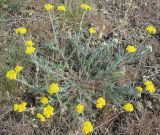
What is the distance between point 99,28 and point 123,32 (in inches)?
8.7

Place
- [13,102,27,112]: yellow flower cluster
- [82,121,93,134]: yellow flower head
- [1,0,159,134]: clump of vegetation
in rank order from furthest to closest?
1. [1,0,159,134]: clump of vegetation
2. [13,102,27,112]: yellow flower cluster
3. [82,121,93,134]: yellow flower head

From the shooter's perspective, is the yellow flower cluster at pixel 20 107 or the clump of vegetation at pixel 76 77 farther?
the clump of vegetation at pixel 76 77

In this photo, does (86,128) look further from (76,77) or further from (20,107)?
(76,77)

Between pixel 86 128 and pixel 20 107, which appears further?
pixel 20 107

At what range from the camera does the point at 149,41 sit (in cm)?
290

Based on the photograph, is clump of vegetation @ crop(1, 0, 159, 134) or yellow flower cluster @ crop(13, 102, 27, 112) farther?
clump of vegetation @ crop(1, 0, 159, 134)

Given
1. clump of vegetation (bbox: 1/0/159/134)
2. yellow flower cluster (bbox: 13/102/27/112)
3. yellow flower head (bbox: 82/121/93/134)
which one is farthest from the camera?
clump of vegetation (bbox: 1/0/159/134)

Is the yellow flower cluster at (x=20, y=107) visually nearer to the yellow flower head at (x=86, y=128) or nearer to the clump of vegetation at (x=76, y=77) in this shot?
the clump of vegetation at (x=76, y=77)

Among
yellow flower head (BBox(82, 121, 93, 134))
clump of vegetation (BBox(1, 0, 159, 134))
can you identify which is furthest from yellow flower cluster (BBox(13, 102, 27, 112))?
yellow flower head (BBox(82, 121, 93, 134))

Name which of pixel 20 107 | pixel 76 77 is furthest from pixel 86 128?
pixel 76 77

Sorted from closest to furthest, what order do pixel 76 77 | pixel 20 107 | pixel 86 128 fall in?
1. pixel 86 128
2. pixel 20 107
3. pixel 76 77

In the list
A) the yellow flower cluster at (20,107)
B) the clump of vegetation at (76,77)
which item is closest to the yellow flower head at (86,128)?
the clump of vegetation at (76,77)

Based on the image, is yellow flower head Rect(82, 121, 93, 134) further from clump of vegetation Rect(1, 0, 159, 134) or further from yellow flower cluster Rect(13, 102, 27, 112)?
yellow flower cluster Rect(13, 102, 27, 112)

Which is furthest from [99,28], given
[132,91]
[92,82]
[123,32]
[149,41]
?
[132,91]
